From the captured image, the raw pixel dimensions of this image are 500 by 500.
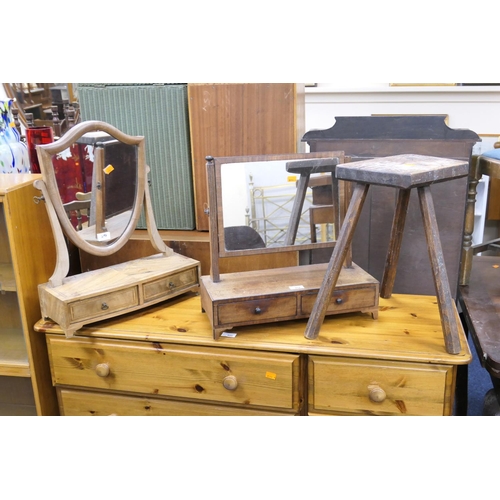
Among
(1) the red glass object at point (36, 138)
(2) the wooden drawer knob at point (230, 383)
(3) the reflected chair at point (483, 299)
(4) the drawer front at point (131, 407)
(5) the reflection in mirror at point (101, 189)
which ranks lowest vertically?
(4) the drawer front at point (131, 407)

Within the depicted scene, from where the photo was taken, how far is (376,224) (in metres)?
1.89

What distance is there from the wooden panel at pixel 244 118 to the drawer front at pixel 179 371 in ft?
2.30

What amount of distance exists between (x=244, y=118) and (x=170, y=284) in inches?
23.8

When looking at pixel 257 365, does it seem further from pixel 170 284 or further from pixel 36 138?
pixel 36 138

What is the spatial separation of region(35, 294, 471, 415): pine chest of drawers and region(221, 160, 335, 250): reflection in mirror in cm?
26

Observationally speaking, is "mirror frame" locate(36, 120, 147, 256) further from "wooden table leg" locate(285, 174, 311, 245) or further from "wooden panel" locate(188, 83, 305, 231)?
"wooden table leg" locate(285, 174, 311, 245)

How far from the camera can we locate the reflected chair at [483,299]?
1589 mm

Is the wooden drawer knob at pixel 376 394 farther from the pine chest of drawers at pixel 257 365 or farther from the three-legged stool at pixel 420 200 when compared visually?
the three-legged stool at pixel 420 200

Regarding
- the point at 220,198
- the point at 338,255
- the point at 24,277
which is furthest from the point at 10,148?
the point at 338,255

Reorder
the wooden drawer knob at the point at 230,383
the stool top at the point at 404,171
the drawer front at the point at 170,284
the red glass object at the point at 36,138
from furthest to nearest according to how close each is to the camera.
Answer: the red glass object at the point at 36,138 → the drawer front at the point at 170,284 → the wooden drawer knob at the point at 230,383 → the stool top at the point at 404,171

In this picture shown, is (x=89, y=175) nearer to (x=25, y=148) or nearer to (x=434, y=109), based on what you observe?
(x=25, y=148)

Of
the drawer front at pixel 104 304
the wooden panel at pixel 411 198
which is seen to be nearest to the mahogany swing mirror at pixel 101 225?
the drawer front at pixel 104 304

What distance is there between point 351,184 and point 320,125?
220cm

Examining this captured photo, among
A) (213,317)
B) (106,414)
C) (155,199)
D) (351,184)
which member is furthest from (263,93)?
(106,414)
